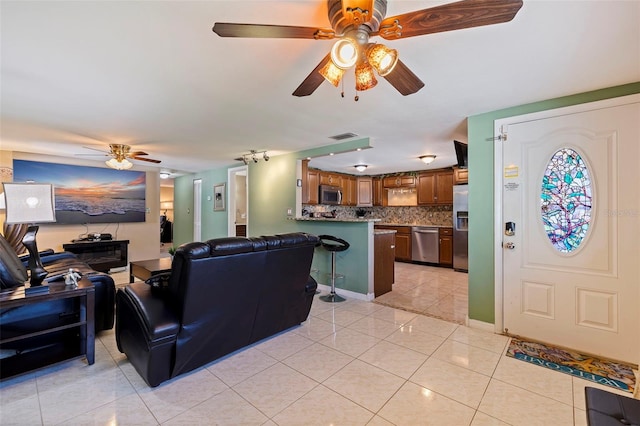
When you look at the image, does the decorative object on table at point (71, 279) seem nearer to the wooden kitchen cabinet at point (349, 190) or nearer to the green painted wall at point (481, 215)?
the green painted wall at point (481, 215)

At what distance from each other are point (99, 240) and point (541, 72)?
22.9ft

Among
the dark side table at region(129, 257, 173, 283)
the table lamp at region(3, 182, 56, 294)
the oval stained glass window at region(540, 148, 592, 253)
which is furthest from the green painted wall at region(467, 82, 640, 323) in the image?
the table lamp at region(3, 182, 56, 294)

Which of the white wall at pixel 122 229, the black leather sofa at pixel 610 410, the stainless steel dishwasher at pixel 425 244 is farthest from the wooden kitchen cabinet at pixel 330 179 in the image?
the black leather sofa at pixel 610 410

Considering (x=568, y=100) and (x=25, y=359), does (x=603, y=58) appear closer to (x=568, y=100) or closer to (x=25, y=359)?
(x=568, y=100)

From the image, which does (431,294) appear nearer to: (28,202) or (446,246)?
(446,246)

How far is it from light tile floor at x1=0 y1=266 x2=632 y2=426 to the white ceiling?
2.33 metres

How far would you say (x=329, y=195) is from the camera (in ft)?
20.9

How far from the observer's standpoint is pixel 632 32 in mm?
1661

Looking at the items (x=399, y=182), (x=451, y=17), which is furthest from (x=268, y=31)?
(x=399, y=182)

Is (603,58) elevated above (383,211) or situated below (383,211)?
above

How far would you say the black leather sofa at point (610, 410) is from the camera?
109 centimetres

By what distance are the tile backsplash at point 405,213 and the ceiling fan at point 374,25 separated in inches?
192

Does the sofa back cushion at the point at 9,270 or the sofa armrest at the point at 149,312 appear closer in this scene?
the sofa armrest at the point at 149,312

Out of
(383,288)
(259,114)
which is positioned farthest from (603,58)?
(383,288)
